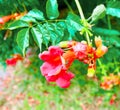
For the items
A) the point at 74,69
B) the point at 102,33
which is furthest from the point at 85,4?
the point at 74,69

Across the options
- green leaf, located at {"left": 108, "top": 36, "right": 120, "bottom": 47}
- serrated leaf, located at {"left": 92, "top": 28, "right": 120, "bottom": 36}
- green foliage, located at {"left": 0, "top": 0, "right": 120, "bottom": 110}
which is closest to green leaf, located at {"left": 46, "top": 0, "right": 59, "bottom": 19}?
green foliage, located at {"left": 0, "top": 0, "right": 120, "bottom": 110}

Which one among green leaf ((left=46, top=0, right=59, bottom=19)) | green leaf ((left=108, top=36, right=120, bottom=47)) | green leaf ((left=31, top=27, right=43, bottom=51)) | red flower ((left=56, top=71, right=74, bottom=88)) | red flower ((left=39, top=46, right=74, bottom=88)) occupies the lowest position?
green leaf ((left=108, top=36, right=120, bottom=47))

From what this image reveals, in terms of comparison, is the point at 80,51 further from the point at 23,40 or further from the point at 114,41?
the point at 114,41

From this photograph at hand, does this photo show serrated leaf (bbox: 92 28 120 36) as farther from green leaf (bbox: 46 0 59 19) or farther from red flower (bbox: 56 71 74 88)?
red flower (bbox: 56 71 74 88)

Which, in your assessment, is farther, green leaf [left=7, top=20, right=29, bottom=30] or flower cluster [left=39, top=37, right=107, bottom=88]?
green leaf [left=7, top=20, right=29, bottom=30]

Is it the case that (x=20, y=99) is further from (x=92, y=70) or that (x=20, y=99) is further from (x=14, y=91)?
(x=92, y=70)

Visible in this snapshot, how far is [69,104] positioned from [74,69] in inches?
11.4

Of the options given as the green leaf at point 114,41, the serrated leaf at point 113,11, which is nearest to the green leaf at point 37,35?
the serrated leaf at point 113,11

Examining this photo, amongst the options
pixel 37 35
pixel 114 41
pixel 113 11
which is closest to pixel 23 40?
pixel 37 35

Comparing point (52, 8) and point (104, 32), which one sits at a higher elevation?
point (52, 8)

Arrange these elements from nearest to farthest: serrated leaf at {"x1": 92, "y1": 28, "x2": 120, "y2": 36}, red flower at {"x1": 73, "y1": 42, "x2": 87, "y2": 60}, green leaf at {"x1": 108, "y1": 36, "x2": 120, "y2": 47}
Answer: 1. red flower at {"x1": 73, "y1": 42, "x2": 87, "y2": 60}
2. serrated leaf at {"x1": 92, "y1": 28, "x2": 120, "y2": 36}
3. green leaf at {"x1": 108, "y1": 36, "x2": 120, "y2": 47}

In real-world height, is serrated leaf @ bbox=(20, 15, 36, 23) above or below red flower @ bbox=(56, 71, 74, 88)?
above

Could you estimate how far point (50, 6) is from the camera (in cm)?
99

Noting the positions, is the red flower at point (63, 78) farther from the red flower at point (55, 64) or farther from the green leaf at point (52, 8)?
the green leaf at point (52, 8)
